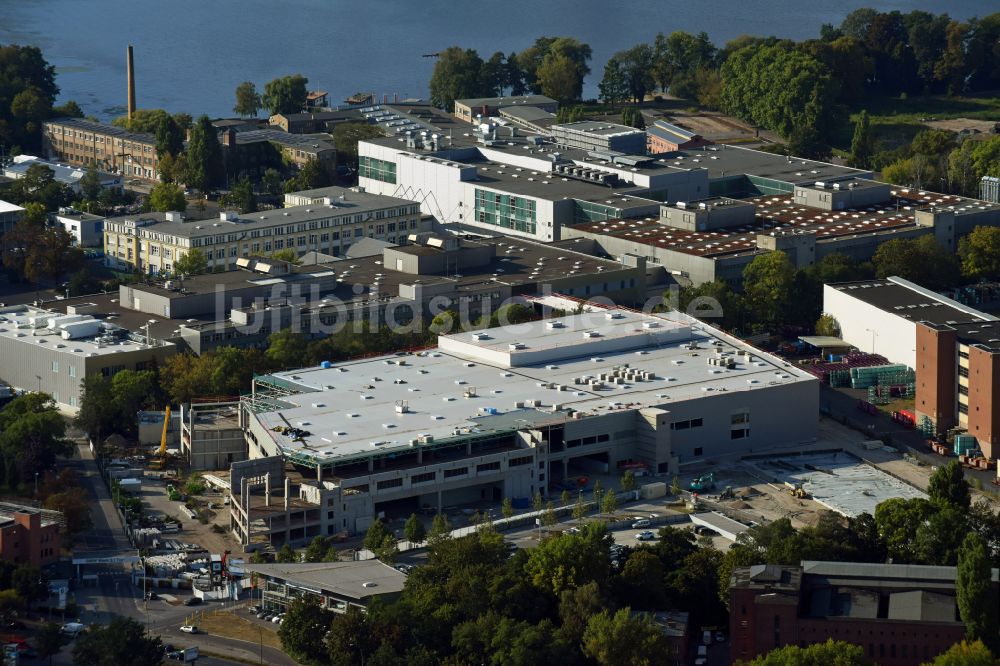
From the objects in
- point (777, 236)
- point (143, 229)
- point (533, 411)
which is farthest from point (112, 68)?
point (533, 411)

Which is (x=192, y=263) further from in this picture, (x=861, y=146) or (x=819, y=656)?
(x=819, y=656)

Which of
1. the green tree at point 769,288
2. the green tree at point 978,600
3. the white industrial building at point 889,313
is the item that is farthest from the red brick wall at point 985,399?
the green tree at point 978,600

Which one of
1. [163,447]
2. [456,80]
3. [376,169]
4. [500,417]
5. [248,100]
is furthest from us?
[248,100]

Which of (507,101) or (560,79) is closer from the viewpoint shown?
(507,101)

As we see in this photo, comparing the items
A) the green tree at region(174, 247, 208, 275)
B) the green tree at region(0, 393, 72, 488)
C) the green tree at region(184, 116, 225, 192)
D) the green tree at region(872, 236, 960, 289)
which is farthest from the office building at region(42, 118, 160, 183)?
the green tree at region(0, 393, 72, 488)

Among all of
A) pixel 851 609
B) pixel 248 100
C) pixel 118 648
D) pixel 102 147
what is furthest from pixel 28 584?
pixel 248 100

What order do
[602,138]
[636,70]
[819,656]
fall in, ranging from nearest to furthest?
1. [819,656]
2. [602,138]
3. [636,70]
